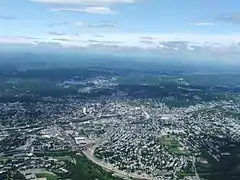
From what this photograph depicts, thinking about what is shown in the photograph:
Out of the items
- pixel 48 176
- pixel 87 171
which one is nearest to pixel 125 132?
pixel 87 171

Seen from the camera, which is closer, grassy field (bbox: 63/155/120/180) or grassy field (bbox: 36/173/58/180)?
grassy field (bbox: 36/173/58/180)

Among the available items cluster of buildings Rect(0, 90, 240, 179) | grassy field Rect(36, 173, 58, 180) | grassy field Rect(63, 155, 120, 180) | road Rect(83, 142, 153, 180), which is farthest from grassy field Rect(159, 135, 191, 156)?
grassy field Rect(36, 173, 58, 180)

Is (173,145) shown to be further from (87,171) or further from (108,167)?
(87,171)

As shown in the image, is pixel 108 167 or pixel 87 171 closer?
pixel 87 171

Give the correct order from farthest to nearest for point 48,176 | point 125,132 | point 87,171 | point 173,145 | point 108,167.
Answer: point 125,132 → point 173,145 → point 108,167 → point 87,171 → point 48,176

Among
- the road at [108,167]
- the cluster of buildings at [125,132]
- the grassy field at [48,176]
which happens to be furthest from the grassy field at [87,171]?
the grassy field at [48,176]

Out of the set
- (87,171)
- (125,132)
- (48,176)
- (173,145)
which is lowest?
(48,176)

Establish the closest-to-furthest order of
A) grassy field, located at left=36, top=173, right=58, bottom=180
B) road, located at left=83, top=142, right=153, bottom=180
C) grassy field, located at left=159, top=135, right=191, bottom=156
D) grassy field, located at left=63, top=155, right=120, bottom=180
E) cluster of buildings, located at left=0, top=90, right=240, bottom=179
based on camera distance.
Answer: grassy field, located at left=36, top=173, right=58, bottom=180 → grassy field, located at left=63, top=155, right=120, bottom=180 → road, located at left=83, top=142, right=153, bottom=180 → cluster of buildings, located at left=0, top=90, right=240, bottom=179 → grassy field, located at left=159, top=135, right=191, bottom=156

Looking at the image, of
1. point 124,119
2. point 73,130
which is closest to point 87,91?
point 124,119

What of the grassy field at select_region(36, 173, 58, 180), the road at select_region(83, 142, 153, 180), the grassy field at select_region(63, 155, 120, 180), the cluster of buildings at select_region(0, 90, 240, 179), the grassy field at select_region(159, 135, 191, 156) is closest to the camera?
the grassy field at select_region(36, 173, 58, 180)

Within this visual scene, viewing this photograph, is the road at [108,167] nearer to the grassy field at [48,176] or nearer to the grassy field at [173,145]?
the grassy field at [48,176]

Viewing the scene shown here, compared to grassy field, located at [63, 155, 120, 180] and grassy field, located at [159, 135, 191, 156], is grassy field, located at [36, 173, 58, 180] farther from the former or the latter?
grassy field, located at [159, 135, 191, 156]

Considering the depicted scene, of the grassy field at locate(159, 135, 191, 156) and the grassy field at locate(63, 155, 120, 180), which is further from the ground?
the grassy field at locate(159, 135, 191, 156)
